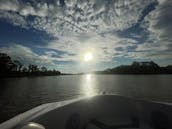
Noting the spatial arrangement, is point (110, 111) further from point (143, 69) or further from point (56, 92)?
point (143, 69)

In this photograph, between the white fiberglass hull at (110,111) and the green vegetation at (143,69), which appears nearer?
the white fiberglass hull at (110,111)

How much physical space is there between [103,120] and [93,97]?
0.88 m

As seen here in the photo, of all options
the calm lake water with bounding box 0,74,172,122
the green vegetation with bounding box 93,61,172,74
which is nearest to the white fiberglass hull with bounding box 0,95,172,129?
the calm lake water with bounding box 0,74,172,122

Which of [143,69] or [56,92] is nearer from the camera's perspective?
[56,92]

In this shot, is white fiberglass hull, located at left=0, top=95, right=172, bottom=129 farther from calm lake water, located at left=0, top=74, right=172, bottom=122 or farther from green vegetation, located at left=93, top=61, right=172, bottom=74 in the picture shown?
green vegetation, located at left=93, top=61, right=172, bottom=74

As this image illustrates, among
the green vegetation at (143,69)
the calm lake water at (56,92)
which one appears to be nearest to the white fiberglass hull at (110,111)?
the calm lake water at (56,92)

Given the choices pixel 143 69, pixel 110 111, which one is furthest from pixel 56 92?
pixel 143 69

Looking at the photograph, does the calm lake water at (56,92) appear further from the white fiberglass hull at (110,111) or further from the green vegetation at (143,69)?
the green vegetation at (143,69)

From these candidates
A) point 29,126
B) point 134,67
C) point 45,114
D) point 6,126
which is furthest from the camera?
point 134,67

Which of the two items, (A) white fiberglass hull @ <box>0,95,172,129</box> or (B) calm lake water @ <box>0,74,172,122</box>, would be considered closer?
(A) white fiberglass hull @ <box>0,95,172,129</box>

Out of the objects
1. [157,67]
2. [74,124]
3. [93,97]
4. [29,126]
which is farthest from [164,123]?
[157,67]

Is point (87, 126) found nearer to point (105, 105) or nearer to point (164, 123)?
point (105, 105)

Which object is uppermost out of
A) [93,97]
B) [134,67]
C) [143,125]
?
[134,67]

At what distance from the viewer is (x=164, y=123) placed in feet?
16.0
